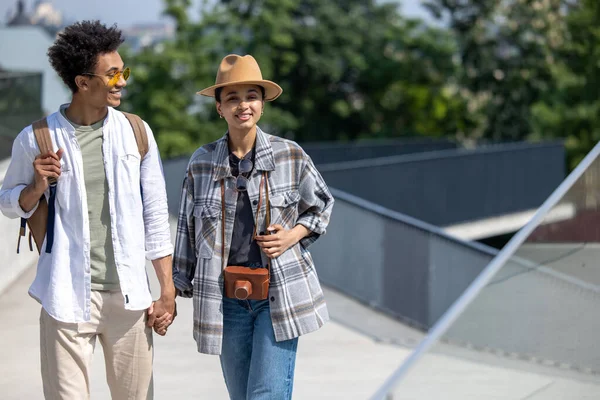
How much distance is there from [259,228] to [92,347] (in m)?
0.72

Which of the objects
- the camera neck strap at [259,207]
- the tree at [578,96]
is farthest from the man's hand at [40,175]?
the tree at [578,96]

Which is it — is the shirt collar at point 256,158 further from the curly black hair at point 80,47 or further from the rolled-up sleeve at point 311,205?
the curly black hair at point 80,47

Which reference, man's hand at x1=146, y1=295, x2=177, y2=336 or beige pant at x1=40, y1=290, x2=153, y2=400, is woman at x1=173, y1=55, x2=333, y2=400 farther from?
beige pant at x1=40, y1=290, x2=153, y2=400

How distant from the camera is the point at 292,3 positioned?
1529 inches

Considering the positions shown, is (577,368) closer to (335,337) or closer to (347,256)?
(335,337)

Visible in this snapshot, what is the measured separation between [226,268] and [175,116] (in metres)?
32.5

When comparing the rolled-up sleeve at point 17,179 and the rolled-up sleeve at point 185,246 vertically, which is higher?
the rolled-up sleeve at point 17,179

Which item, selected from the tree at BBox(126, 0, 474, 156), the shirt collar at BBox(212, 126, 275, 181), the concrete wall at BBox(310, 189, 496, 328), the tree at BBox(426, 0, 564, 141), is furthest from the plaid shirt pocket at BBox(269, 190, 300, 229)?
the tree at BBox(426, 0, 564, 141)

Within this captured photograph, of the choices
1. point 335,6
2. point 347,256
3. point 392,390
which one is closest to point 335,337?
point 347,256

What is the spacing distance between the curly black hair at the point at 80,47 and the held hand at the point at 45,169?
0.96ft

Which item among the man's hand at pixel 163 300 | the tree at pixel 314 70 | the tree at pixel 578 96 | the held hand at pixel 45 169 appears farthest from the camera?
the tree at pixel 314 70

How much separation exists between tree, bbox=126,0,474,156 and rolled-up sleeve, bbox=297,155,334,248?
31.4 m

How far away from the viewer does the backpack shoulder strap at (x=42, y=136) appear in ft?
11.7

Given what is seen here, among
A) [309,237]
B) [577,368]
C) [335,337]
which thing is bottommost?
[335,337]
